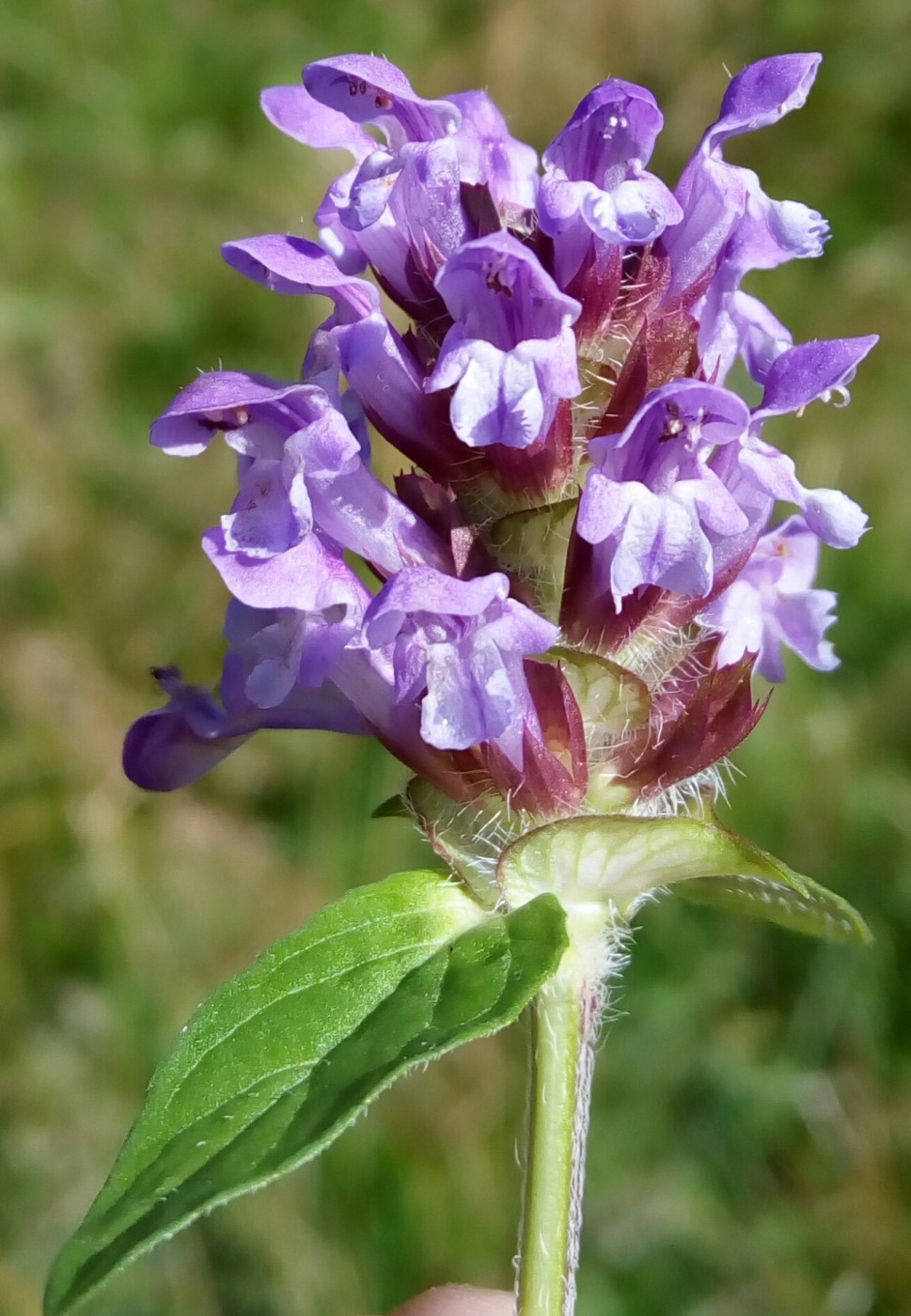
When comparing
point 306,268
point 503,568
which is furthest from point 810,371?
point 306,268

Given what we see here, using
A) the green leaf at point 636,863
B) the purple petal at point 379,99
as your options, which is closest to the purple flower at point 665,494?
the green leaf at point 636,863

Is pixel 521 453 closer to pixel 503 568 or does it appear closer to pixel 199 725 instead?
pixel 503 568

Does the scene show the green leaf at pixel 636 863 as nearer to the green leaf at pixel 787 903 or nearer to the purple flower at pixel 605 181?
the green leaf at pixel 787 903

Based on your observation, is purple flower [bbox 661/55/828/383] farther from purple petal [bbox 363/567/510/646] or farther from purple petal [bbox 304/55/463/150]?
purple petal [bbox 363/567/510/646]

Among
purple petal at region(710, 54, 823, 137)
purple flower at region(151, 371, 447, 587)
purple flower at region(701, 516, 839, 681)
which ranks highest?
purple petal at region(710, 54, 823, 137)

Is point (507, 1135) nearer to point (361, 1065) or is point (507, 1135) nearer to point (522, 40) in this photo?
point (361, 1065)

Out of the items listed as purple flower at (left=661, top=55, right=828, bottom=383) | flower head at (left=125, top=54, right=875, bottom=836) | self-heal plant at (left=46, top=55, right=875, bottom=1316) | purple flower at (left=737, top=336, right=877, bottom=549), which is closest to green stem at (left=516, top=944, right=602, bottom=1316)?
self-heal plant at (left=46, top=55, right=875, bottom=1316)

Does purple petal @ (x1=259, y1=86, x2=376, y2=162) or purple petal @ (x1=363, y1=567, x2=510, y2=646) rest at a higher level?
purple petal @ (x1=259, y1=86, x2=376, y2=162)
